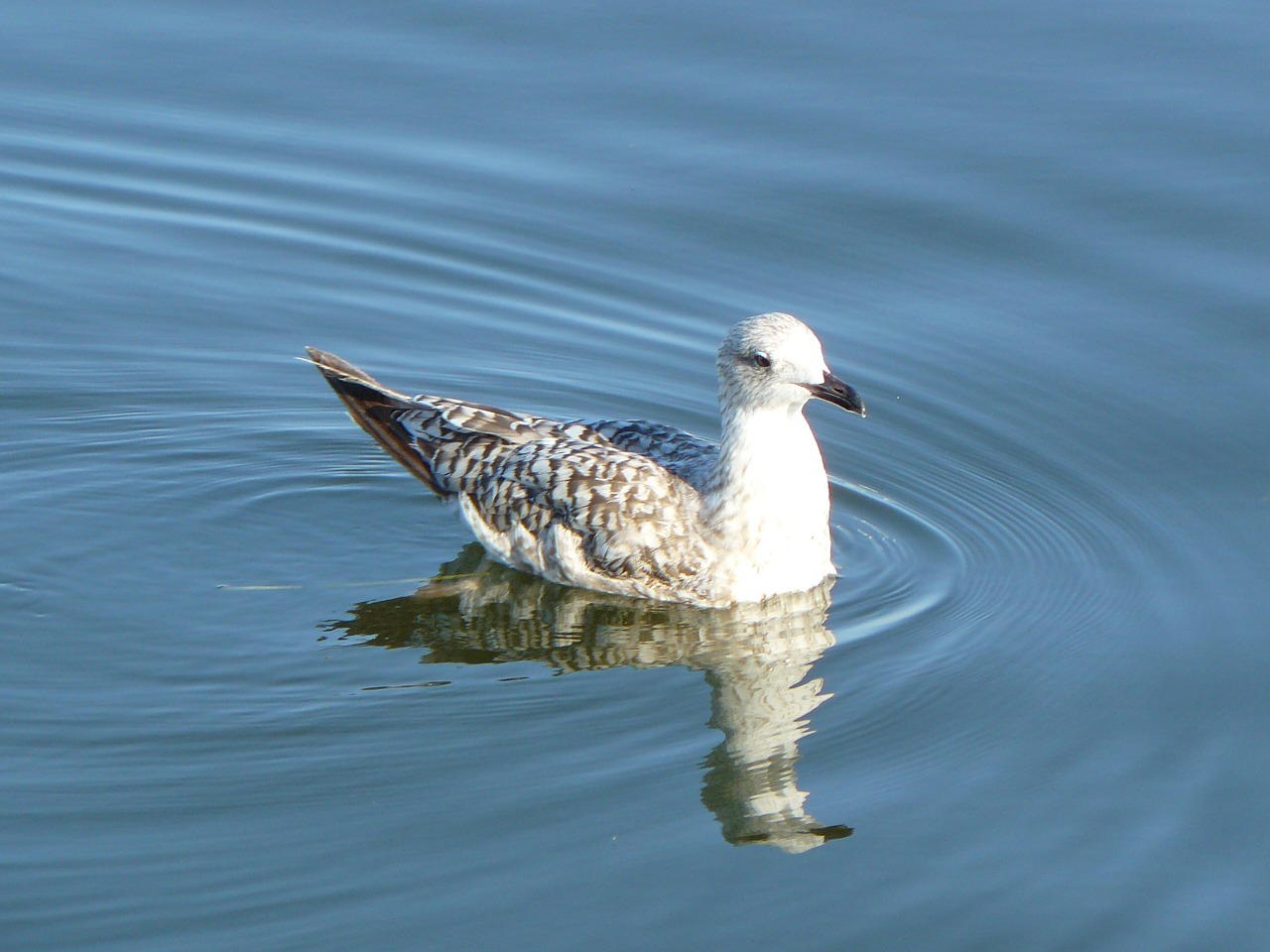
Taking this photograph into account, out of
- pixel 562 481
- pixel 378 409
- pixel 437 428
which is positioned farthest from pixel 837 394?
pixel 378 409

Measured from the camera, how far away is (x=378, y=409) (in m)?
9.98

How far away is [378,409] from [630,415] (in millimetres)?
1612

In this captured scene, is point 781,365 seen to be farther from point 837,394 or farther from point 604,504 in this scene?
point 604,504

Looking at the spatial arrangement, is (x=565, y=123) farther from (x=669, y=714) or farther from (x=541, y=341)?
(x=669, y=714)

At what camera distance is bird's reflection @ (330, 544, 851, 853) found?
25.6ft

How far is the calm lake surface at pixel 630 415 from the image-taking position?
702 centimetres

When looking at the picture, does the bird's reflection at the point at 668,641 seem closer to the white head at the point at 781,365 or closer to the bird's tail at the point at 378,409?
the bird's tail at the point at 378,409

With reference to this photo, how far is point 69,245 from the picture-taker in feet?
39.5

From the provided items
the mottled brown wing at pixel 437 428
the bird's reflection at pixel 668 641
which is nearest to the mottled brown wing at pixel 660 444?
the mottled brown wing at pixel 437 428

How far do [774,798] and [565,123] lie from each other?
22.6 ft

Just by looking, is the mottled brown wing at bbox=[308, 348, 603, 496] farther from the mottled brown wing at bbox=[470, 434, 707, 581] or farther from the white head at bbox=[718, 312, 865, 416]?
the white head at bbox=[718, 312, 865, 416]

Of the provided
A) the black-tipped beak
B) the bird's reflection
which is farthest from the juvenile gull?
the bird's reflection

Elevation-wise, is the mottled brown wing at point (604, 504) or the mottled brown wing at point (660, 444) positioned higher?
the mottled brown wing at point (660, 444)

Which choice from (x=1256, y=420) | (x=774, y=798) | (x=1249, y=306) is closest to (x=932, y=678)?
(x=774, y=798)
